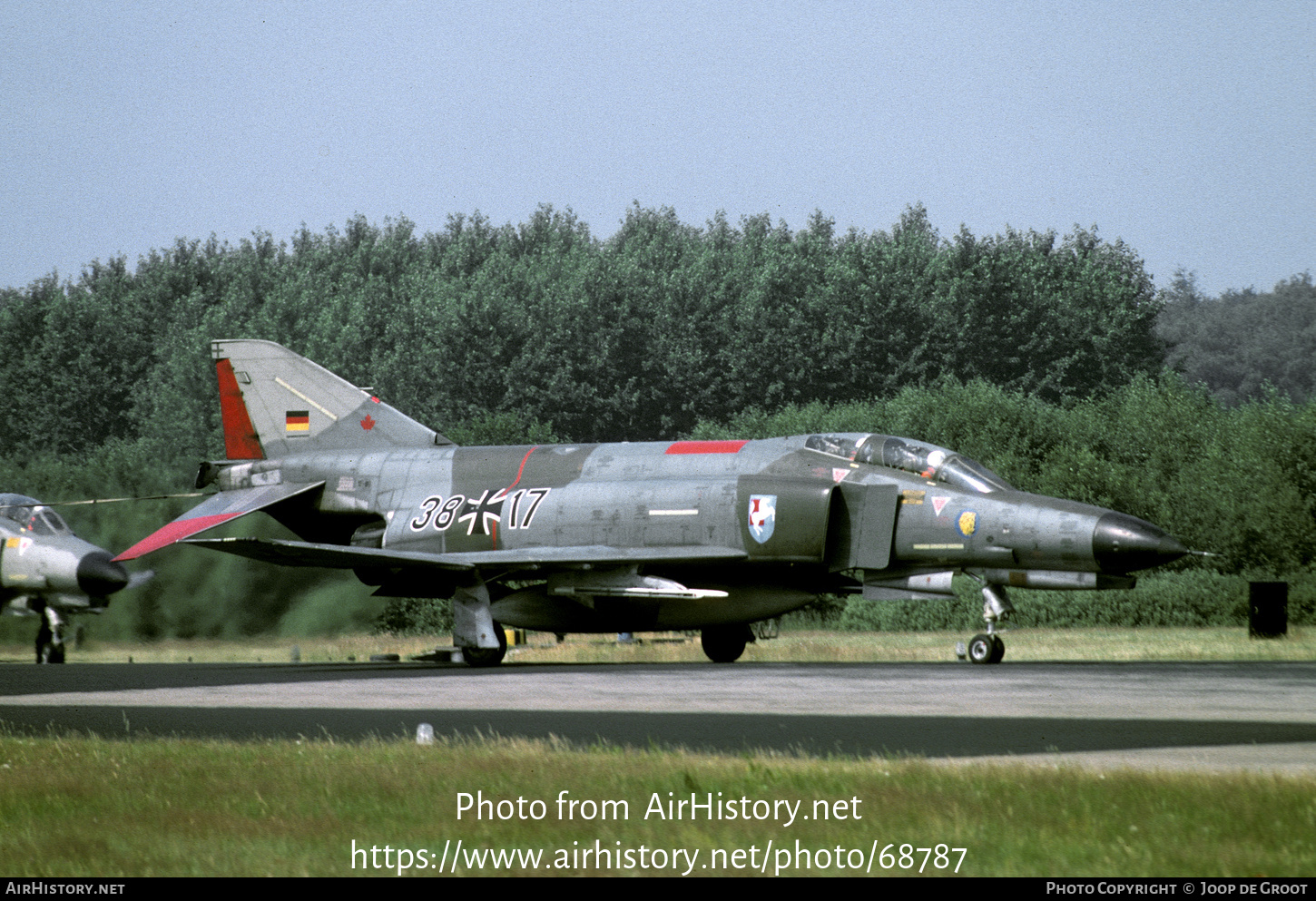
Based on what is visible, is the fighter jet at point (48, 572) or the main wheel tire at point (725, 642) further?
the fighter jet at point (48, 572)

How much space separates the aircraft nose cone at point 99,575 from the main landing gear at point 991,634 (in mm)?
12504

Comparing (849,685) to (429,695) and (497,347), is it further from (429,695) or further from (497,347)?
(497,347)

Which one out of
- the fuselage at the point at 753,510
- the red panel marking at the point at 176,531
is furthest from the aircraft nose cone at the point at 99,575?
the fuselage at the point at 753,510

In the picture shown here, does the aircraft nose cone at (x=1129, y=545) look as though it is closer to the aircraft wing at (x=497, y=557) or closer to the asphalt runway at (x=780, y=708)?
the asphalt runway at (x=780, y=708)

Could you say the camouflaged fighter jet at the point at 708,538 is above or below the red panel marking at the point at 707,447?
below

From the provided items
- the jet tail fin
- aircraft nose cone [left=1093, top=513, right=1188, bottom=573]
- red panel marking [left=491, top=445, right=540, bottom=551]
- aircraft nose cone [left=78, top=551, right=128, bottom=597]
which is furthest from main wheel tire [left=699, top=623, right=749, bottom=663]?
aircraft nose cone [left=78, top=551, right=128, bottom=597]

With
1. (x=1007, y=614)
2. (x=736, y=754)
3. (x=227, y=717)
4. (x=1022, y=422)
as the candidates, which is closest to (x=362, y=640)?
(x=1007, y=614)

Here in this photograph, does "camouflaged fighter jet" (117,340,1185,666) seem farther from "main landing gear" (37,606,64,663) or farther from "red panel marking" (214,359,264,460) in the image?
"red panel marking" (214,359,264,460)

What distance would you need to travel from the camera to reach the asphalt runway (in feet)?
34.2

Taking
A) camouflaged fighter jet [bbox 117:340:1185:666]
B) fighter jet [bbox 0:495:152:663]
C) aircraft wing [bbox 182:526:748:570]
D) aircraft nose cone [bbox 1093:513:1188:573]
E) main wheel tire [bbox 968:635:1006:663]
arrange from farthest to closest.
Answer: fighter jet [bbox 0:495:152:663], aircraft wing [bbox 182:526:748:570], camouflaged fighter jet [bbox 117:340:1185:666], main wheel tire [bbox 968:635:1006:663], aircraft nose cone [bbox 1093:513:1188:573]

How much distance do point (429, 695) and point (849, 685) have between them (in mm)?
4273

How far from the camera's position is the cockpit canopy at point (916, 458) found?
2122 centimetres

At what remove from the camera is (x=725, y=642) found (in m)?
23.0

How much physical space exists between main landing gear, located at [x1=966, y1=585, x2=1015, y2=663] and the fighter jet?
41.3 ft
